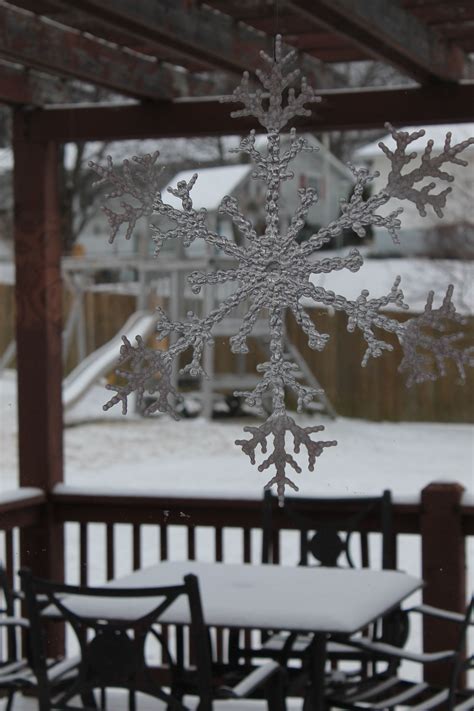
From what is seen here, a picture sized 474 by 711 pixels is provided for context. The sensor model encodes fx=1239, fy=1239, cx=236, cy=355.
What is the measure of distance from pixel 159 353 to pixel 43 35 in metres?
1.48

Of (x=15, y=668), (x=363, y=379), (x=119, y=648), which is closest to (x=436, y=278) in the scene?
(x=363, y=379)

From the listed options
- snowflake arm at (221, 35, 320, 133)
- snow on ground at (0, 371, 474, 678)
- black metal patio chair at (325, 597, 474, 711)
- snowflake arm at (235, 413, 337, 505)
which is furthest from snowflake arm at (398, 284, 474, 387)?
snow on ground at (0, 371, 474, 678)

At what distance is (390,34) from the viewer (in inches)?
89.4

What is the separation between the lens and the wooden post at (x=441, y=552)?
121 inches

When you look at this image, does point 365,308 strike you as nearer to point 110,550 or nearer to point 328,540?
point 328,540

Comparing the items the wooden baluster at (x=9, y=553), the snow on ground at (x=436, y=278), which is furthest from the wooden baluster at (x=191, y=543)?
the snow on ground at (x=436, y=278)

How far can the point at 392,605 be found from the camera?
258cm

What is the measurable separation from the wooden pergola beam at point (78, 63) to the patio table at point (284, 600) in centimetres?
107

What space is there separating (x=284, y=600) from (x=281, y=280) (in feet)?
4.73

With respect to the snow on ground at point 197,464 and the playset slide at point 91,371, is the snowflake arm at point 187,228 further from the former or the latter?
the playset slide at point 91,371

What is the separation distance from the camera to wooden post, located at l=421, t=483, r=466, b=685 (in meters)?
3.07

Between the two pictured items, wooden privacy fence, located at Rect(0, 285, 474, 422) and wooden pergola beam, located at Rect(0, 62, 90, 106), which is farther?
wooden privacy fence, located at Rect(0, 285, 474, 422)

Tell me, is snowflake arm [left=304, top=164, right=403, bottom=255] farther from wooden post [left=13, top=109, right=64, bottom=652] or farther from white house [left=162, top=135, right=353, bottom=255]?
wooden post [left=13, top=109, right=64, bottom=652]

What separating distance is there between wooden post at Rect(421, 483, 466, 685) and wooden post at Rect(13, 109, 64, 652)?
0.97 meters
